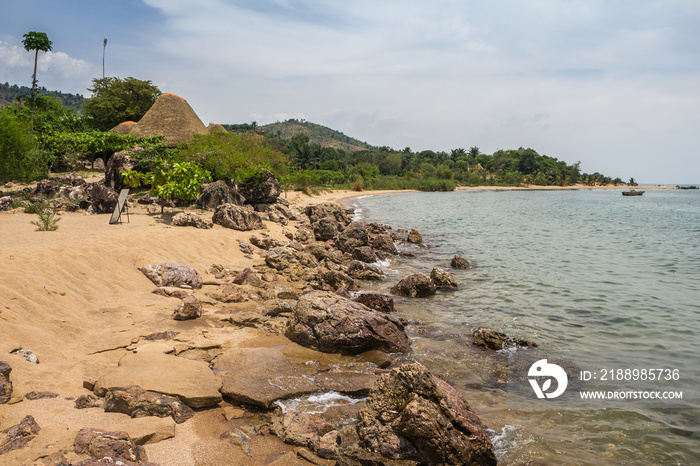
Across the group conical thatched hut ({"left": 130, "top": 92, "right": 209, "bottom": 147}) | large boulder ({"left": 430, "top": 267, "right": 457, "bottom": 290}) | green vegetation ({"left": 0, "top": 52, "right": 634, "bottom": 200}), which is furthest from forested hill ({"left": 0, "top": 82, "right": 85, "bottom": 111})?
large boulder ({"left": 430, "top": 267, "right": 457, "bottom": 290})

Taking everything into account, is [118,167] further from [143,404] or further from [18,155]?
[143,404]

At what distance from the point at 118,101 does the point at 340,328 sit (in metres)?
43.2

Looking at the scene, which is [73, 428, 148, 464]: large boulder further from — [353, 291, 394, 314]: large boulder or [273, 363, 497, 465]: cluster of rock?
[353, 291, 394, 314]: large boulder

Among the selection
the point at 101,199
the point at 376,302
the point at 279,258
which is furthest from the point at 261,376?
the point at 101,199

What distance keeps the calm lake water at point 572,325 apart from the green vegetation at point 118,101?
3565 centimetres

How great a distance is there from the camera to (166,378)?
4605 mm

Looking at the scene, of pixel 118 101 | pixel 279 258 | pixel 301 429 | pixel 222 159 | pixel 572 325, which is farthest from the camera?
pixel 118 101

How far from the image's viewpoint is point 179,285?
340 inches

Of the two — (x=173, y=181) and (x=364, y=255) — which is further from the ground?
(x=173, y=181)

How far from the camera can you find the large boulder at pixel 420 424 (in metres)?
3.82

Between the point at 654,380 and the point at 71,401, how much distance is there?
27.6 ft

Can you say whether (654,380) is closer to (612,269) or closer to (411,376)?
(411,376)

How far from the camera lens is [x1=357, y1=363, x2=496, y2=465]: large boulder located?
382 centimetres

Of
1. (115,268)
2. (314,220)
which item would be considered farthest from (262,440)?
(314,220)
